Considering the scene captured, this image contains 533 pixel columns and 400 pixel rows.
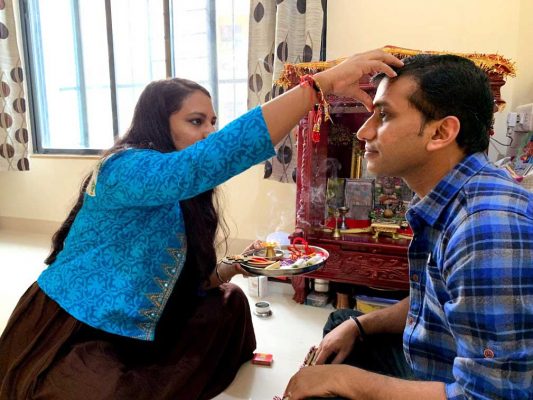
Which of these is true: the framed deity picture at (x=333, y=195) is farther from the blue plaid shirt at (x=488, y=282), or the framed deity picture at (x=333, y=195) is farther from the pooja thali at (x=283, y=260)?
the blue plaid shirt at (x=488, y=282)

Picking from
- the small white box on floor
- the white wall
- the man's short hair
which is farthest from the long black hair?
the white wall

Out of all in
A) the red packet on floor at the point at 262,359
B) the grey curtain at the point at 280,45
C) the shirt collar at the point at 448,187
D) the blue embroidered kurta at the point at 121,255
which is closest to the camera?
the shirt collar at the point at 448,187

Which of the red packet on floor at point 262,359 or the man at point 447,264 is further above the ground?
the man at point 447,264

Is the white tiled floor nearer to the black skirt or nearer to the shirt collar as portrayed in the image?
the black skirt

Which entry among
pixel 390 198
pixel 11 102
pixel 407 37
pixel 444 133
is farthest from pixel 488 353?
pixel 11 102

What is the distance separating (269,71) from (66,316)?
72.7 inches

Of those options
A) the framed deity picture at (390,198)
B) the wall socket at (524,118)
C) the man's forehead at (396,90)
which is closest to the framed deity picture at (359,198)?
the framed deity picture at (390,198)

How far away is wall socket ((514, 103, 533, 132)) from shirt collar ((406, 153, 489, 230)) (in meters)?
1.36

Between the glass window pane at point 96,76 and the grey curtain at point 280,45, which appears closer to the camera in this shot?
the grey curtain at point 280,45

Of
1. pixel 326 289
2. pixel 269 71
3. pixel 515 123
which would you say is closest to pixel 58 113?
pixel 269 71

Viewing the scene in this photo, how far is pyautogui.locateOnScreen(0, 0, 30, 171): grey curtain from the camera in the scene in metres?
3.41

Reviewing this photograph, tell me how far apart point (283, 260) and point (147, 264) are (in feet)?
2.07

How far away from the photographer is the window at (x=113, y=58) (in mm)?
2865

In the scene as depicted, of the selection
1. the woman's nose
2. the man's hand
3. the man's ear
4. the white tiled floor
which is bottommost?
the white tiled floor
